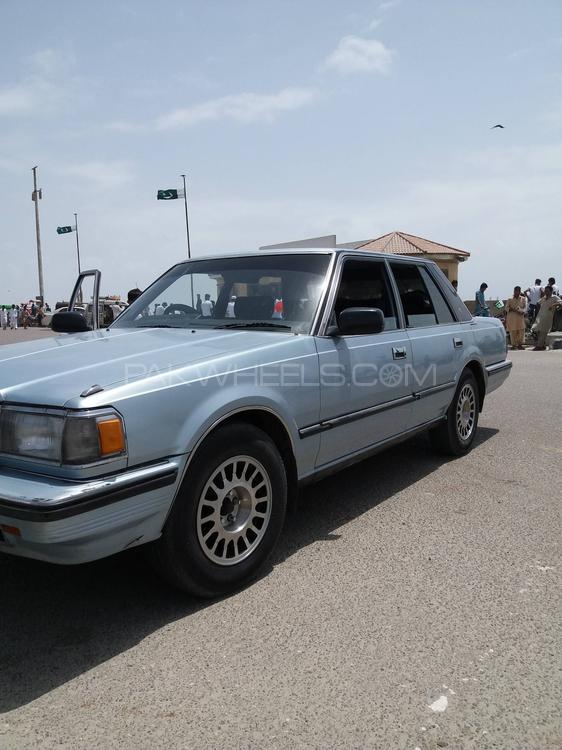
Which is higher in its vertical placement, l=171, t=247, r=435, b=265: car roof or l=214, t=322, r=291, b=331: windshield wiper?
l=171, t=247, r=435, b=265: car roof

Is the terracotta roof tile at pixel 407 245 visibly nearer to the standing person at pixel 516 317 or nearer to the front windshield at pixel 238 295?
the standing person at pixel 516 317

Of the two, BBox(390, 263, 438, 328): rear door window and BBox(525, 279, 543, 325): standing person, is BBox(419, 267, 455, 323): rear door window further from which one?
BBox(525, 279, 543, 325): standing person

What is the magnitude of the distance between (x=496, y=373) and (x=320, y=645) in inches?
159

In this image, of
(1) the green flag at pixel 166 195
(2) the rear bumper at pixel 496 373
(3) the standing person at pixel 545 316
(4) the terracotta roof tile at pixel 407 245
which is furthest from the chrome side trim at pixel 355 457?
(1) the green flag at pixel 166 195

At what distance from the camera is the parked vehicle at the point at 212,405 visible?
2295 millimetres

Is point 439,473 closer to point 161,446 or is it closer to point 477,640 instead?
point 477,640

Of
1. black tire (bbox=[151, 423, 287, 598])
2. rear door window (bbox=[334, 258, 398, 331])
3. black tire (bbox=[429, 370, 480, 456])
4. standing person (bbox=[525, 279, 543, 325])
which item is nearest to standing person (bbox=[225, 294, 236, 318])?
rear door window (bbox=[334, 258, 398, 331])

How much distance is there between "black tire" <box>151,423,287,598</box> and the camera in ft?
8.52

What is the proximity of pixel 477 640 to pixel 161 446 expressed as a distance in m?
1.50

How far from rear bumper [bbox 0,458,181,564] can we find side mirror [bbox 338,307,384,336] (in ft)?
4.50

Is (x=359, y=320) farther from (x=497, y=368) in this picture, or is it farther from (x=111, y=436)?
(x=497, y=368)

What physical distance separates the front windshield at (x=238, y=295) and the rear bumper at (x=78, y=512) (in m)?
1.38

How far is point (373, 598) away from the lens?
9.17ft

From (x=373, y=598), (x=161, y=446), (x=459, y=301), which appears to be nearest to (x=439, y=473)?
(x=459, y=301)
